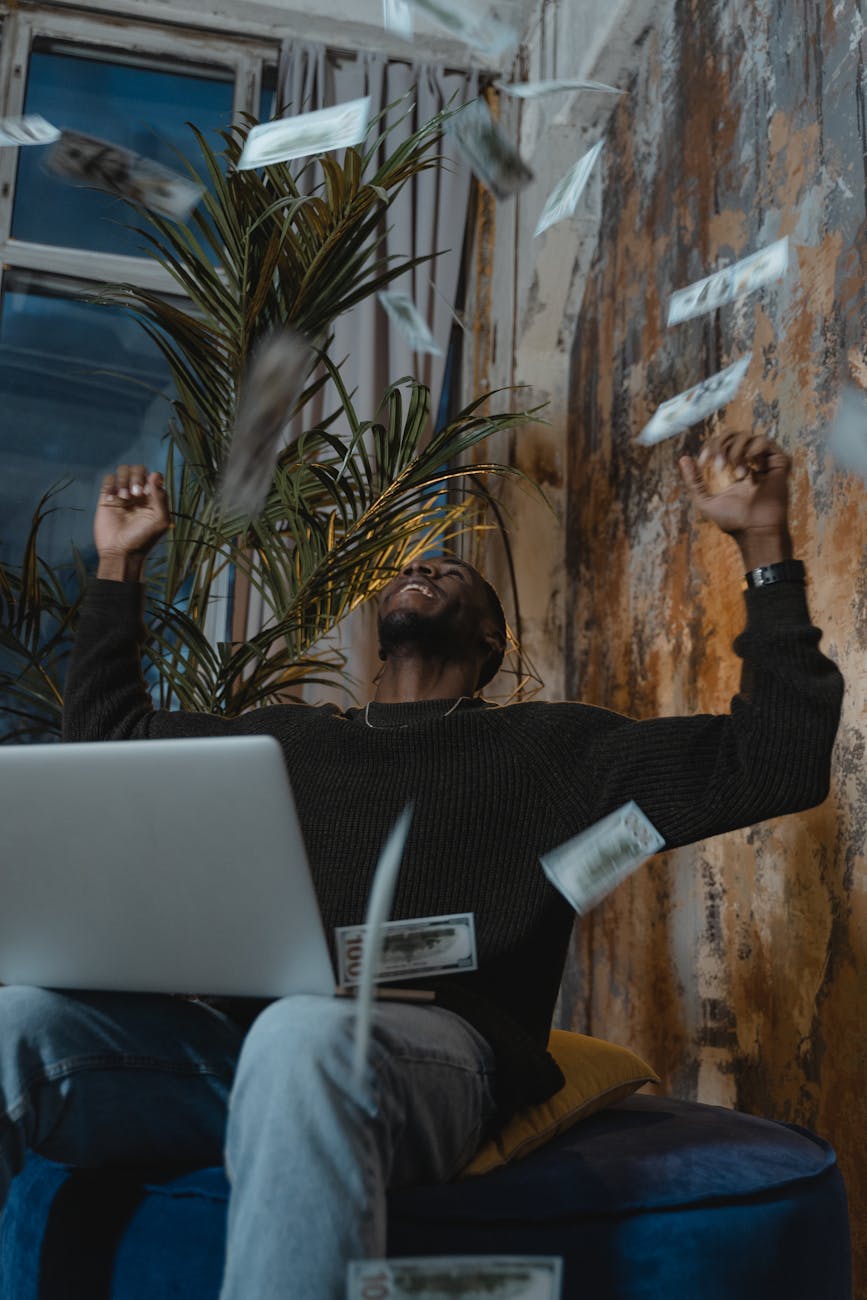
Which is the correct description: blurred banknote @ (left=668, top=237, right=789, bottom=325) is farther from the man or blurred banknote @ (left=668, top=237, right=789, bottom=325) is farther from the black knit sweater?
the black knit sweater

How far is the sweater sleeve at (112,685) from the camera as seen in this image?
1683mm

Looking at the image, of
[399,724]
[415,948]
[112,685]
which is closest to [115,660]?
[112,685]

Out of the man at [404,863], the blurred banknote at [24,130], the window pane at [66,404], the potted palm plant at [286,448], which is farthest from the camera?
the window pane at [66,404]

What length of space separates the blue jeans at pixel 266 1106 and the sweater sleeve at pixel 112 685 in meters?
0.55

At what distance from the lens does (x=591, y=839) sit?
1419 millimetres

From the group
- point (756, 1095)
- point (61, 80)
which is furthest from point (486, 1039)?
point (61, 80)

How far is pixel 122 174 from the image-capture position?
2996 mm

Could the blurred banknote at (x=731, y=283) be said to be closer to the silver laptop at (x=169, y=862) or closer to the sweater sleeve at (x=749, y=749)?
the sweater sleeve at (x=749, y=749)

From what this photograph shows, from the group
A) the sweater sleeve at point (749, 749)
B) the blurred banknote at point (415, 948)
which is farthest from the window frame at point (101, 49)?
the blurred banknote at point (415, 948)

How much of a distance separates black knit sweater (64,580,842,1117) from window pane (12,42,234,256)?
99.1 inches

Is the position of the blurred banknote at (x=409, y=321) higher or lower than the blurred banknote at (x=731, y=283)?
higher

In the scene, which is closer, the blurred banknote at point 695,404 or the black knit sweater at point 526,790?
the black knit sweater at point 526,790

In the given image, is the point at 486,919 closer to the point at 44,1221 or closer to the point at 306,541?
the point at 44,1221

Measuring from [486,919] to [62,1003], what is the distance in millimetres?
487
